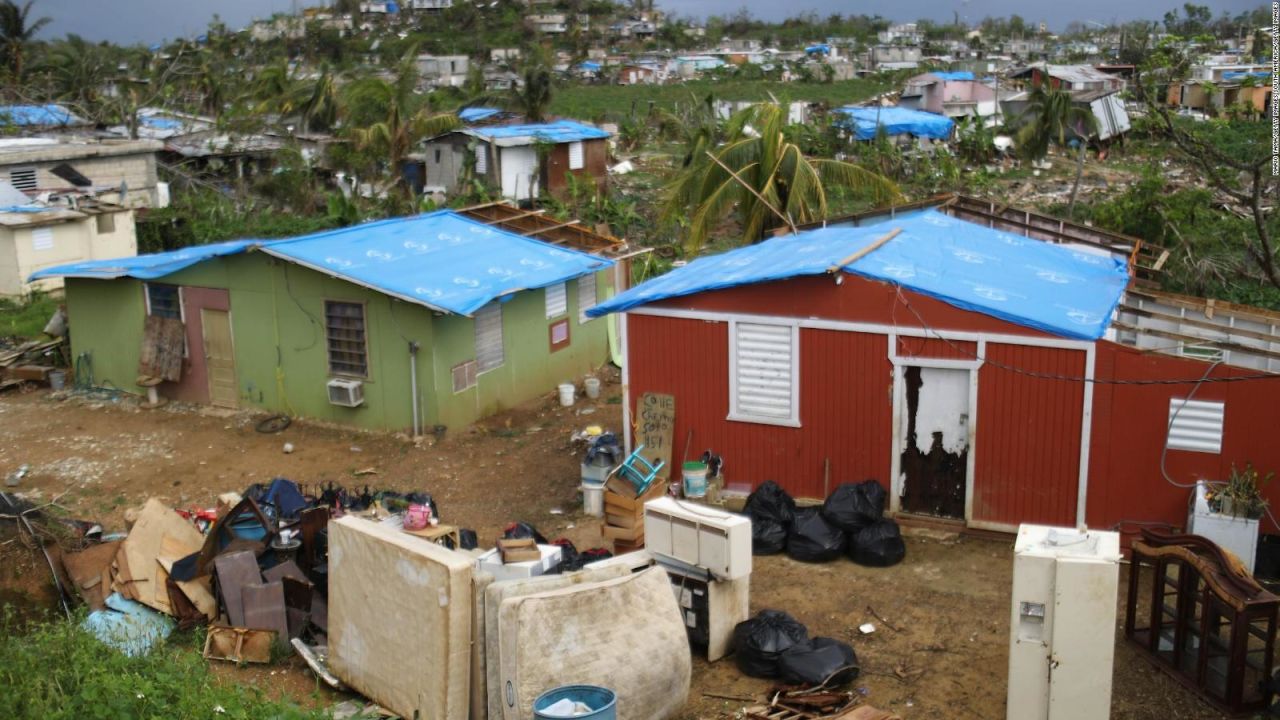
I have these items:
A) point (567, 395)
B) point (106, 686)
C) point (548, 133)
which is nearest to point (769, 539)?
point (106, 686)

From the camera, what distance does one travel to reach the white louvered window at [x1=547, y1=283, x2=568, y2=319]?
62.0 feet

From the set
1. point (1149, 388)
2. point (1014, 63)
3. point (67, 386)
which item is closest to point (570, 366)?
point (67, 386)

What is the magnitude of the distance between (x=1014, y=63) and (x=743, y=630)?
3568 inches

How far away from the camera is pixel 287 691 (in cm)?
927

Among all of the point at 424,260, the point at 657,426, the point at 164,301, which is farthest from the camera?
the point at 164,301

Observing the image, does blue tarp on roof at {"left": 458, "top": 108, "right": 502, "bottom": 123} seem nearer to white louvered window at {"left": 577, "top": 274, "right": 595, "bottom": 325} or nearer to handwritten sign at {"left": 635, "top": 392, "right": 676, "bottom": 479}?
white louvered window at {"left": 577, "top": 274, "right": 595, "bottom": 325}

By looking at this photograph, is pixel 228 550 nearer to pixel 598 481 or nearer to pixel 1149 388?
pixel 598 481

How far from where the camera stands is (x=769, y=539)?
1176 centimetres

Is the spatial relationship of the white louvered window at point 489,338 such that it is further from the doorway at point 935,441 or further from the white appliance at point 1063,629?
the white appliance at point 1063,629

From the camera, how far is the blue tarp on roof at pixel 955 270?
11789 millimetres

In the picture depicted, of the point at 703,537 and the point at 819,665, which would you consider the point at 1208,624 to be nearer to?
the point at 819,665

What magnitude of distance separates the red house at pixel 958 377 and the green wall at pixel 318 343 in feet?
12.2

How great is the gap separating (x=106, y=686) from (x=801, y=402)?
7.88m

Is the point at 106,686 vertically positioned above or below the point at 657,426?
above
